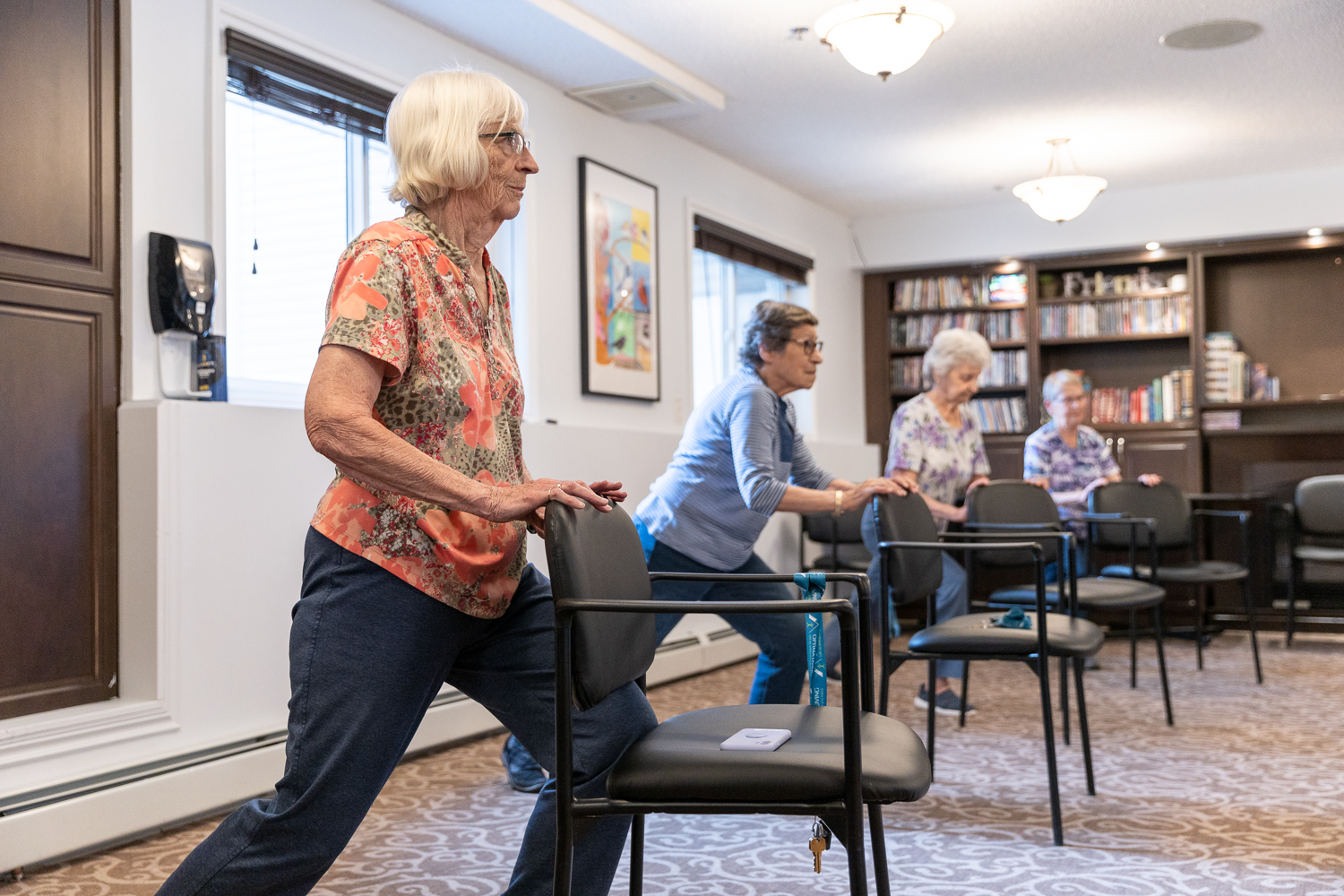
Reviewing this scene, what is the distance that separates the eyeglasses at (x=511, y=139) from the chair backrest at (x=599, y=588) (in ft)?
1.77

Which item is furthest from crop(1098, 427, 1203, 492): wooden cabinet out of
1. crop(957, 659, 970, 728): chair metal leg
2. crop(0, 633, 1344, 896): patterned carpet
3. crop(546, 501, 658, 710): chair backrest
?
crop(546, 501, 658, 710): chair backrest

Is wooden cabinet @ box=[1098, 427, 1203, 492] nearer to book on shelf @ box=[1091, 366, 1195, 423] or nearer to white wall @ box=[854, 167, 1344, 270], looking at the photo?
book on shelf @ box=[1091, 366, 1195, 423]

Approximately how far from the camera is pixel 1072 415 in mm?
5516

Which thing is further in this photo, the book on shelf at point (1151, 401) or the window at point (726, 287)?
the book on shelf at point (1151, 401)

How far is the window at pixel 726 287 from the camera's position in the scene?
6137 mm

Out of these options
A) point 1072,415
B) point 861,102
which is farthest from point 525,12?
point 1072,415

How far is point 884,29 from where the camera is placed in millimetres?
3740

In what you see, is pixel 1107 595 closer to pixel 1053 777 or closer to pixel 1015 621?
pixel 1015 621

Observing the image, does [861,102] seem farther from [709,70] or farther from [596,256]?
[596,256]

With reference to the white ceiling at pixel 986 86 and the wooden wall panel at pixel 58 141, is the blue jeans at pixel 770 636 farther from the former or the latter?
the white ceiling at pixel 986 86

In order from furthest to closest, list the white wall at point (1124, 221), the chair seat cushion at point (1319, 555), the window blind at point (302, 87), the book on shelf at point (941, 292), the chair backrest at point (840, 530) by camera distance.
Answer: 1. the book on shelf at point (941, 292)
2. the white wall at point (1124, 221)
3. the chair backrest at point (840, 530)
4. the chair seat cushion at point (1319, 555)
5. the window blind at point (302, 87)

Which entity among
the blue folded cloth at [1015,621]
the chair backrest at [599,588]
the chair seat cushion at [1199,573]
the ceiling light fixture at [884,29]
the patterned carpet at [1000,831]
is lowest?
the patterned carpet at [1000,831]

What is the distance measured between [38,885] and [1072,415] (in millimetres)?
4588

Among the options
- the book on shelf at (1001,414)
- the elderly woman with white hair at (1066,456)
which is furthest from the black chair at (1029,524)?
the book on shelf at (1001,414)
